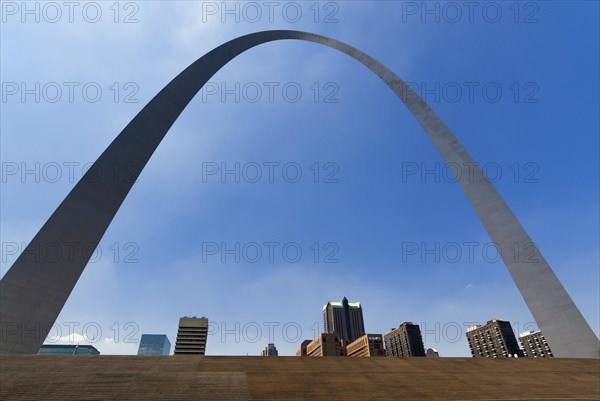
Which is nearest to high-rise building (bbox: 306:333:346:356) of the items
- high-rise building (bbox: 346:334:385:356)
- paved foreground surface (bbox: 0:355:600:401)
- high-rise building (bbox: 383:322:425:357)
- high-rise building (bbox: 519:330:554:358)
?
high-rise building (bbox: 346:334:385:356)

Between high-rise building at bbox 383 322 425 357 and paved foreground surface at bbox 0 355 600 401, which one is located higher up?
high-rise building at bbox 383 322 425 357

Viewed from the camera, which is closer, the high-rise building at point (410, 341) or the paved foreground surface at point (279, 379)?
the paved foreground surface at point (279, 379)

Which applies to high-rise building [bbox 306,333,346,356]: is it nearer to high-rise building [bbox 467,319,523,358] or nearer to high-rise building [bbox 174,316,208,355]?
high-rise building [bbox 174,316,208,355]

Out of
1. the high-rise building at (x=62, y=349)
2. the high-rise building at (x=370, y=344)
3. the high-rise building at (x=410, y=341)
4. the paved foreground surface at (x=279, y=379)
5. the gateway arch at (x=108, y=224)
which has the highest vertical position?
the high-rise building at (x=410, y=341)

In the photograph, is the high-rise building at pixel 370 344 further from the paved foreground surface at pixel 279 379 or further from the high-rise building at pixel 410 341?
the paved foreground surface at pixel 279 379

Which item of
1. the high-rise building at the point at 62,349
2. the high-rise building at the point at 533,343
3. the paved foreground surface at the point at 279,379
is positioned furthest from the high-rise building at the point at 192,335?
the high-rise building at the point at 533,343

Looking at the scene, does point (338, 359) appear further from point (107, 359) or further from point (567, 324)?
point (567, 324)

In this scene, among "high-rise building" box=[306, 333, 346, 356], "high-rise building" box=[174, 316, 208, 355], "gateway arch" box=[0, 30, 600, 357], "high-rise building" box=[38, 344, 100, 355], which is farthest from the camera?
"high-rise building" box=[174, 316, 208, 355]
